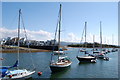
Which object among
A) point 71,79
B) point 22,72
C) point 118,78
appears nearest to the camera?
point 22,72

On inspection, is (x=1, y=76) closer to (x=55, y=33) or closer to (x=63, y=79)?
(x=63, y=79)

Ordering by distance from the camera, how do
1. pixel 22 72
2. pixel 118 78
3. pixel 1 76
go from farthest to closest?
pixel 118 78 < pixel 22 72 < pixel 1 76

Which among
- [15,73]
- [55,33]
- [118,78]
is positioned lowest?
[118,78]

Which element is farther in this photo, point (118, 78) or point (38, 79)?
point (118, 78)

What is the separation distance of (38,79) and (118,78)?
14.9m

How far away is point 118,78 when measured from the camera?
2892 cm

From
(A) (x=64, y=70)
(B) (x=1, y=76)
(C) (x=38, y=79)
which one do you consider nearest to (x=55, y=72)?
(A) (x=64, y=70)

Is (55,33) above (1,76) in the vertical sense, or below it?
above

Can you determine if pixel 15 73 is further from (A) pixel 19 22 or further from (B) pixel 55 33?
(B) pixel 55 33

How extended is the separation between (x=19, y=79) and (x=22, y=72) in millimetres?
1264

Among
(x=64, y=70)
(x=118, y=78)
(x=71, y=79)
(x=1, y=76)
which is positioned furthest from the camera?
(x=64, y=70)

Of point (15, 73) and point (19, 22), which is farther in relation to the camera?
point (19, 22)

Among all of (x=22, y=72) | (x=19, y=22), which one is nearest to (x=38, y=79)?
(x=22, y=72)

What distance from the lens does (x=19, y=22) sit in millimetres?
29172
